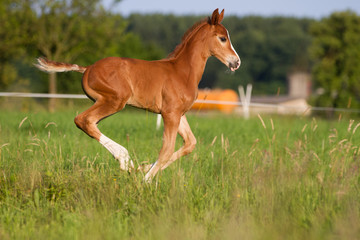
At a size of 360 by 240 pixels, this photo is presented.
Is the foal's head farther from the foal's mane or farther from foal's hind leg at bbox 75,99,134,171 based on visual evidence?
foal's hind leg at bbox 75,99,134,171

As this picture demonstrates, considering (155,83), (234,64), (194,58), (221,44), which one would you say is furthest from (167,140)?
(221,44)

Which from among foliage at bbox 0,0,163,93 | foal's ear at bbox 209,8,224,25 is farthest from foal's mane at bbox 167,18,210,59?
foliage at bbox 0,0,163,93

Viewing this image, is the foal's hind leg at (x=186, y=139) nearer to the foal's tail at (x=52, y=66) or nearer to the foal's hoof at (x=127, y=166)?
the foal's hoof at (x=127, y=166)

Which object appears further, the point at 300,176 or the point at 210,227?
the point at 300,176

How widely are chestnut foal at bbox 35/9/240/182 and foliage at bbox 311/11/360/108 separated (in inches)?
1571

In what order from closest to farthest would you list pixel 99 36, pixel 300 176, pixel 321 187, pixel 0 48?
pixel 321 187, pixel 300 176, pixel 0 48, pixel 99 36

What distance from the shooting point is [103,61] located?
5125mm

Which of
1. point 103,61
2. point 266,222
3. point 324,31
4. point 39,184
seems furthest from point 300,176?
point 324,31

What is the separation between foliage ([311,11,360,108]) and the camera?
145 ft

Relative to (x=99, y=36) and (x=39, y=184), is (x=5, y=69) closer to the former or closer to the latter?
(x=99, y=36)

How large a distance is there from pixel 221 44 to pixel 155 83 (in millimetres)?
903

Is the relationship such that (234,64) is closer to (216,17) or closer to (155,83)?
(216,17)

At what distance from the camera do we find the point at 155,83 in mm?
5105

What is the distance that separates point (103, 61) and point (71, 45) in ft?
81.0
